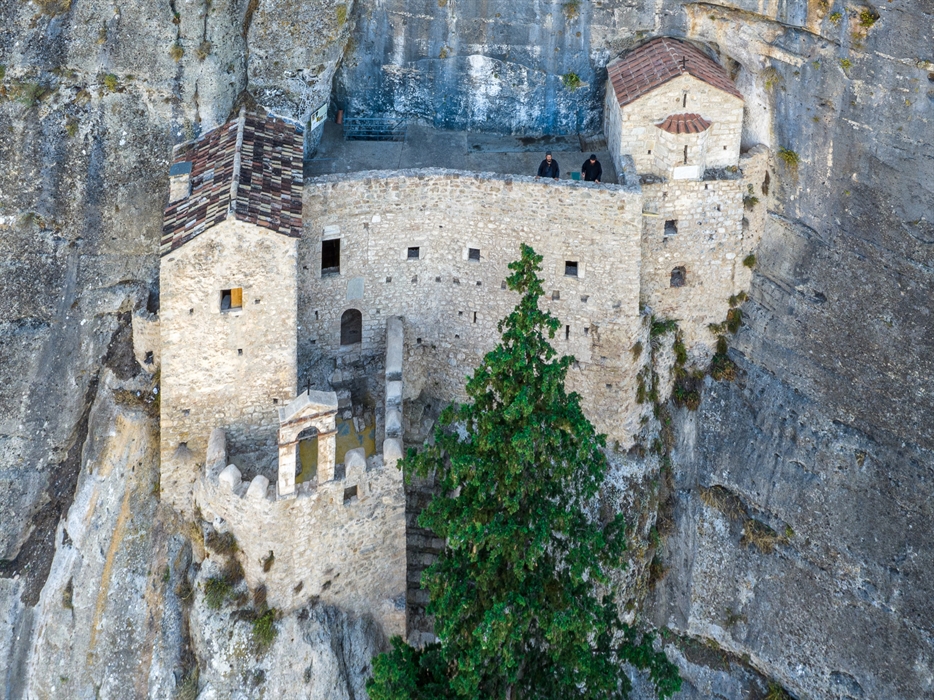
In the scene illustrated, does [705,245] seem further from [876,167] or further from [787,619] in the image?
[787,619]

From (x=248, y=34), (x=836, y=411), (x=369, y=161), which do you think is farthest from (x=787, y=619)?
(x=248, y=34)

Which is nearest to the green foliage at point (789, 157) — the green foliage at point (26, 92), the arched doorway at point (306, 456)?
the arched doorway at point (306, 456)

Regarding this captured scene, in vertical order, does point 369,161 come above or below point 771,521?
above

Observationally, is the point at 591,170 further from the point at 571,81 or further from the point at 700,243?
the point at 700,243

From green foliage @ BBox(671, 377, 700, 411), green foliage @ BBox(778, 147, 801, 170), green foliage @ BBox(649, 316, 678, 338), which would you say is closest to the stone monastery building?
green foliage @ BBox(649, 316, 678, 338)

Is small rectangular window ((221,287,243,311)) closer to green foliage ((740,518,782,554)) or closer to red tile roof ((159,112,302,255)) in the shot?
red tile roof ((159,112,302,255))
